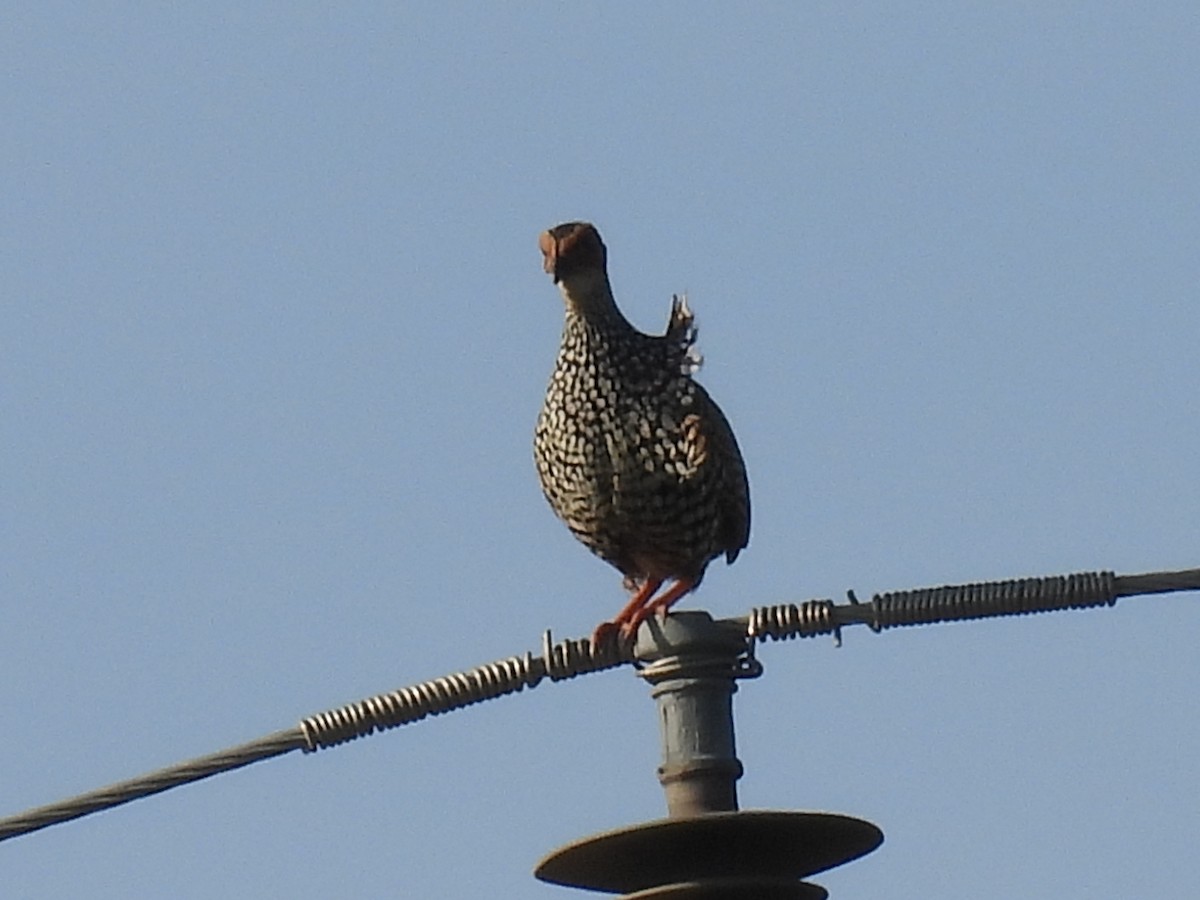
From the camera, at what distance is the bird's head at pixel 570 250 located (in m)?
6.82

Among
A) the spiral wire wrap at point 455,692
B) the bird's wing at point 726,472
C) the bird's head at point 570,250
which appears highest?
the bird's head at point 570,250

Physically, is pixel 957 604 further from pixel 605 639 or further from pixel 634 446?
pixel 634 446

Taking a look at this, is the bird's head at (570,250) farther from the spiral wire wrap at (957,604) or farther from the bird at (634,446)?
the spiral wire wrap at (957,604)

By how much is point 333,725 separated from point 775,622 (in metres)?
0.83

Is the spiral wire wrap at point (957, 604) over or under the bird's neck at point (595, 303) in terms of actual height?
under

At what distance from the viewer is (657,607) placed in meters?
5.95

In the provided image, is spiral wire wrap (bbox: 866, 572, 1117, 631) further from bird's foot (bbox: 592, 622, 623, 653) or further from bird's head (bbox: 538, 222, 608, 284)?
bird's head (bbox: 538, 222, 608, 284)

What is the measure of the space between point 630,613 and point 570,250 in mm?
1166

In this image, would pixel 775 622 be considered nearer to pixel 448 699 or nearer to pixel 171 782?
pixel 448 699

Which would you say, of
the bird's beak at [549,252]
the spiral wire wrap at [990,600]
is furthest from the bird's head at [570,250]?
the spiral wire wrap at [990,600]

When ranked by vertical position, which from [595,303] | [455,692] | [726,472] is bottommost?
[455,692]

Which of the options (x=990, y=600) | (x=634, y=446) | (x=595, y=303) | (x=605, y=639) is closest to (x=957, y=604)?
(x=990, y=600)

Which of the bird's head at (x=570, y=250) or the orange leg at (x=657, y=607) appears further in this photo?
the bird's head at (x=570, y=250)

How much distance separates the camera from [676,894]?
4.50 meters
